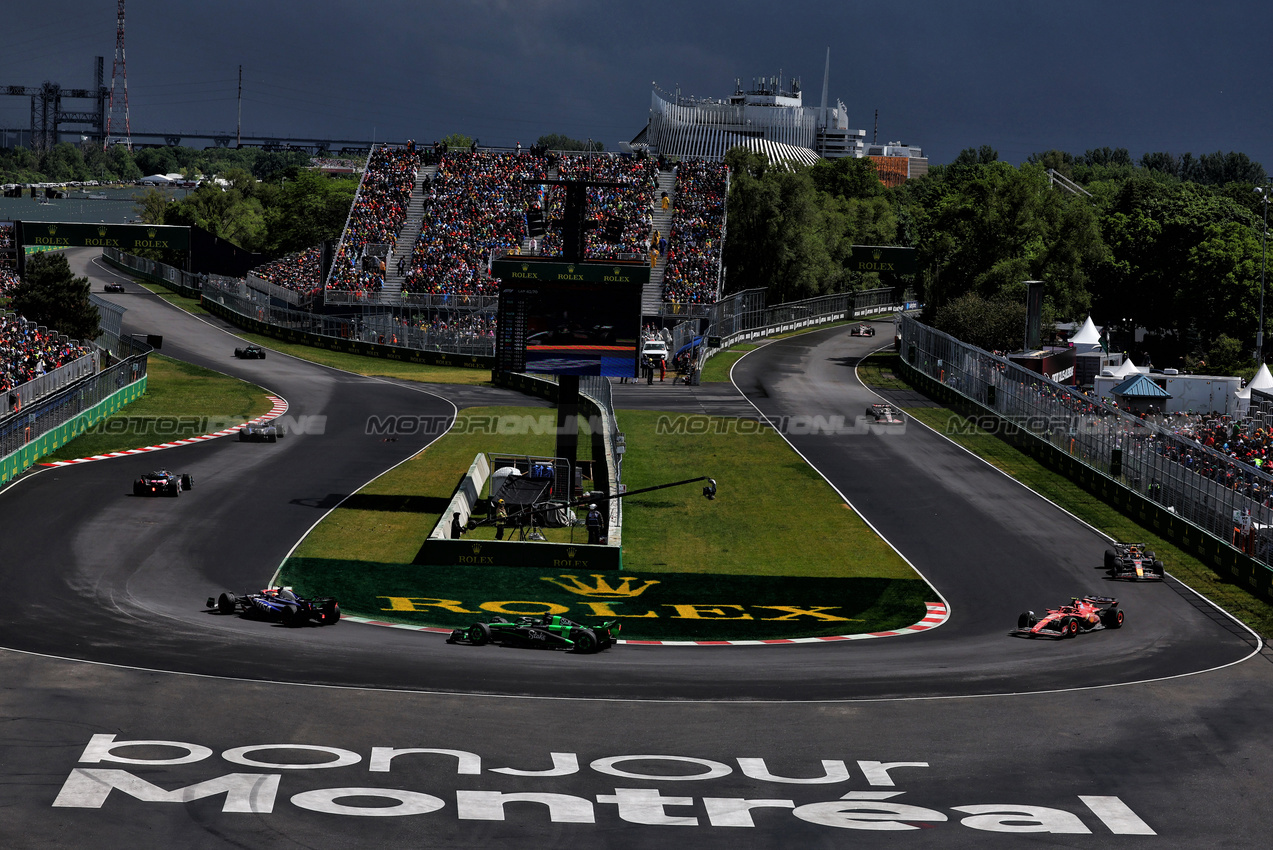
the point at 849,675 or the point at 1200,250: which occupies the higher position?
the point at 1200,250

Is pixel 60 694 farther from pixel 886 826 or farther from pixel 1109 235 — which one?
pixel 1109 235

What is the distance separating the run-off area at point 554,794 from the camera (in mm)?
20016

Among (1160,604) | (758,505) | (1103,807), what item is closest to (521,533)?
(758,505)

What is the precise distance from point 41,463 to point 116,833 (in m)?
33.0

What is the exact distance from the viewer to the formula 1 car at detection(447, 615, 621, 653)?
29.8 metres

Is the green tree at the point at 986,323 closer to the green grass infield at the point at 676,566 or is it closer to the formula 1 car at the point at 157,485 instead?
the green grass infield at the point at 676,566

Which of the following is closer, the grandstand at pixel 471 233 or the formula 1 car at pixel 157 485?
the formula 1 car at pixel 157 485

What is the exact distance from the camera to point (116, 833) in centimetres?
1867

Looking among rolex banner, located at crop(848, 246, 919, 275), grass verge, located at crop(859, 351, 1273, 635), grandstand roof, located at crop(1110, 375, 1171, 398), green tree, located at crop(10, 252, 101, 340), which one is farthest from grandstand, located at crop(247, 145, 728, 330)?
grandstand roof, located at crop(1110, 375, 1171, 398)

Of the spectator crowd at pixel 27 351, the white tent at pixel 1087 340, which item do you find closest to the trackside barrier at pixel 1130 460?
the white tent at pixel 1087 340

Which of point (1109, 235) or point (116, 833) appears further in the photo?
point (1109, 235)

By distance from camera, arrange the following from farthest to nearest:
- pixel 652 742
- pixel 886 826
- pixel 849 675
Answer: pixel 849 675
pixel 652 742
pixel 886 826

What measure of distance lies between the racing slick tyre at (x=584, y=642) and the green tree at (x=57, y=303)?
43344mm
